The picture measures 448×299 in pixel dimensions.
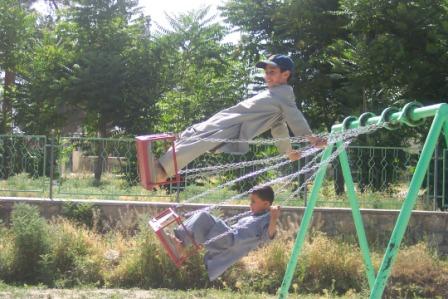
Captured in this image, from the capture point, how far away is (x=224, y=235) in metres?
4.27

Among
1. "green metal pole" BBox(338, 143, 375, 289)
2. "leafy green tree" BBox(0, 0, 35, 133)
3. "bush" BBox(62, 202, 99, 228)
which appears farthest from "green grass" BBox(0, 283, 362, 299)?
"leafy green tree" BBox(0, 0, 35, 133)

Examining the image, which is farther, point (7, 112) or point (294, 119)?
point (7, 112)

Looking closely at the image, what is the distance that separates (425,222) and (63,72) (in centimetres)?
1029

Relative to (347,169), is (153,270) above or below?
below

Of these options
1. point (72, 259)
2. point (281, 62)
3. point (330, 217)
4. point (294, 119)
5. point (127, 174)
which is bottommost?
point (72, 259)

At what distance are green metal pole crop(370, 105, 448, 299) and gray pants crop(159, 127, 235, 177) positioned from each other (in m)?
1.28

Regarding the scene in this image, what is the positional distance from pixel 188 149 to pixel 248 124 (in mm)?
458

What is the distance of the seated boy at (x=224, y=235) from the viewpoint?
4.20m

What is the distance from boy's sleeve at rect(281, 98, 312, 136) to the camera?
4.09 meters

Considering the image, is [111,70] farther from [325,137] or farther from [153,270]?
[325,137]

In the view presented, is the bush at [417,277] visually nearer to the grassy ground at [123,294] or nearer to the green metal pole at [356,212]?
the grassy ground at [123,294]

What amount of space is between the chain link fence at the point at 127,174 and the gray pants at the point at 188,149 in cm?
511

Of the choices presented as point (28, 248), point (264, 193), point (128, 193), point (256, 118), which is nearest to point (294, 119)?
point (256, 118)

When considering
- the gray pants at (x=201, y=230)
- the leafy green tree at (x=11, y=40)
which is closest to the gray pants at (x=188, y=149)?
the gray pants at (x=201, y=230)
